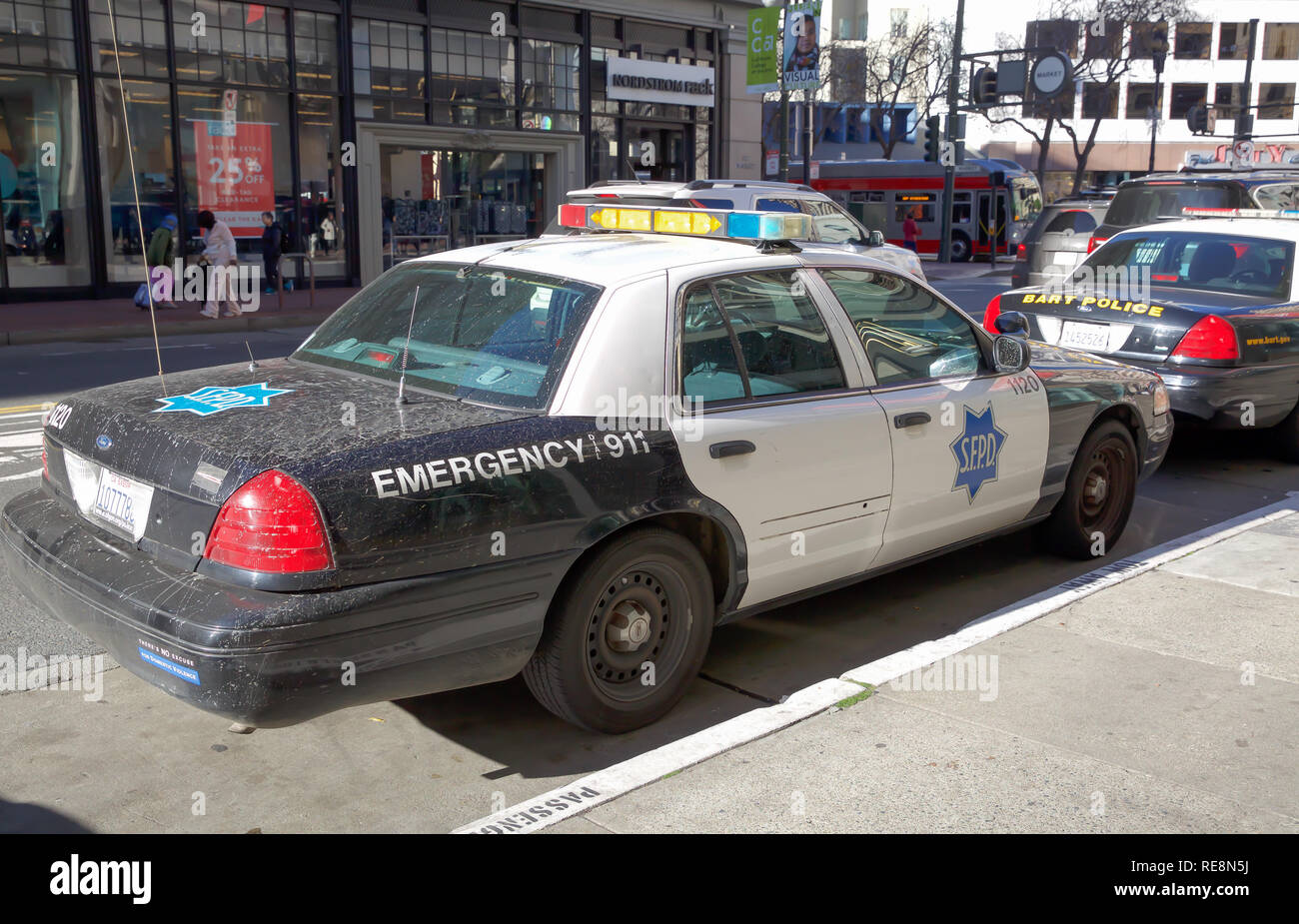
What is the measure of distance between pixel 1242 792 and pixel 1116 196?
44.1 ft

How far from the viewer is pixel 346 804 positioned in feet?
12.0

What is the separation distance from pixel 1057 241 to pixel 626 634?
17.3 metres

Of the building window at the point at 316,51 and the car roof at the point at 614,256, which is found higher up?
the building window at the point at 316,51

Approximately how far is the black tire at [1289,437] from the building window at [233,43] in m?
17.4

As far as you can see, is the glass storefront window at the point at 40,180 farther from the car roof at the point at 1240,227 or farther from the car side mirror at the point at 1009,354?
the car side mirror at the point at 1009,354

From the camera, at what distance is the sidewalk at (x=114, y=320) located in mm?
15570

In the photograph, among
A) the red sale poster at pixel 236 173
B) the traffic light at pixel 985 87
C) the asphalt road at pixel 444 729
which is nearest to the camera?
the asphalt road at pixel 444 729

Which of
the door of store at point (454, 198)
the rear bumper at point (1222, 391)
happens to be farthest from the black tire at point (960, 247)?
the rear bumper at point (1222, 391)

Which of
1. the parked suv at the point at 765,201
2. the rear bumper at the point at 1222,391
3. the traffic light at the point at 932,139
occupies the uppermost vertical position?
the traffic light at the point at 932,139

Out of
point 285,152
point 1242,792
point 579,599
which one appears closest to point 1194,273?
point 1242,792

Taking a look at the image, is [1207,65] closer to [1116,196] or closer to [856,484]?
[1116,196]

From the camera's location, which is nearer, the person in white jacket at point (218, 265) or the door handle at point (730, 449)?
the door handle at point (730, 449)

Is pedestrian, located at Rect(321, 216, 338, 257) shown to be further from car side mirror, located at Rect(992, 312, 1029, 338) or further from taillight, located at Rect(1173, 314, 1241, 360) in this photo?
car side mirror, located at Rect(992, 312, 1029, 338)

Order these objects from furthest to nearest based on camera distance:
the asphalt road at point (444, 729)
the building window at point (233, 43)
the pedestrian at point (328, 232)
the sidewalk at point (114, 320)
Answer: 1. the pedestrian at point (328, 232)
2. the building window at point (233, 43)
3. the sidewalk at point (114, 320)
4. the asphalt road at point (444, 729)
